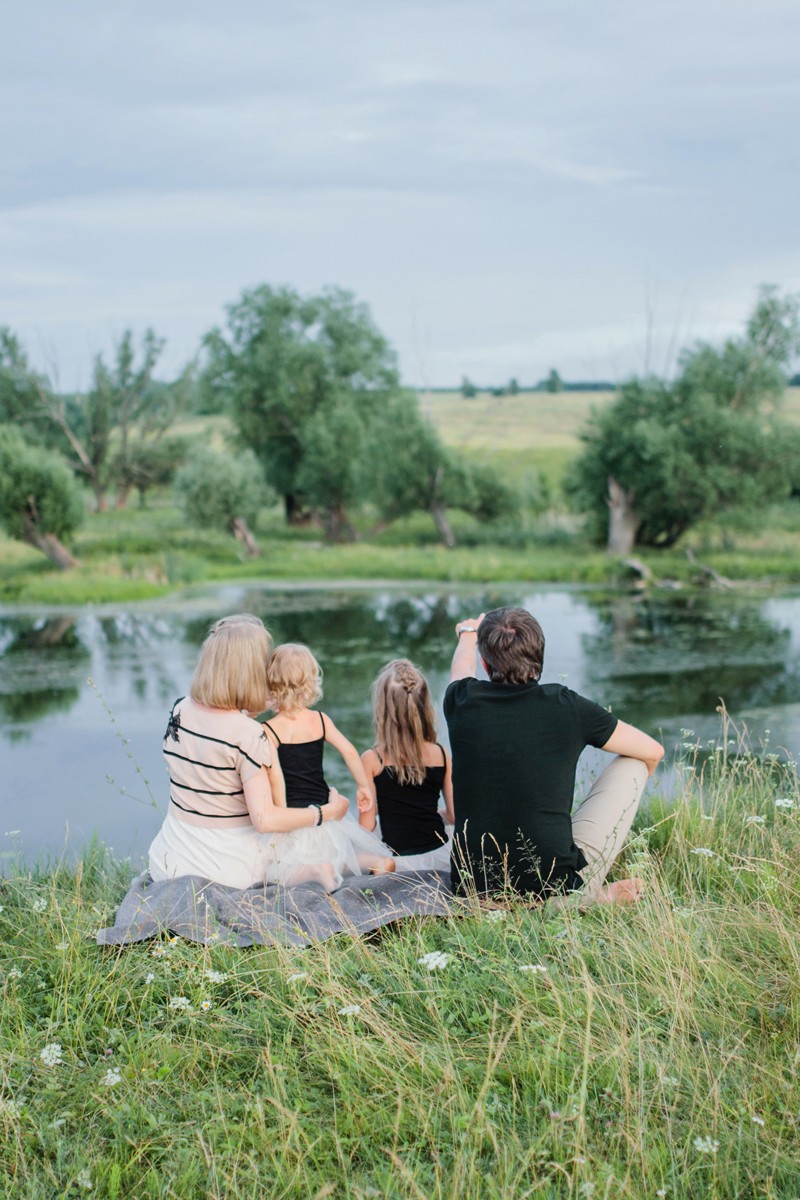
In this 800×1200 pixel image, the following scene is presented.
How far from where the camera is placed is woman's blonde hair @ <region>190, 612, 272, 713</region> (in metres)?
3.58

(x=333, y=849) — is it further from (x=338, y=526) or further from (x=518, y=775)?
(x=338, y=526)

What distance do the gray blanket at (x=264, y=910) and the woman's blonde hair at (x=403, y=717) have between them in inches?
21.6

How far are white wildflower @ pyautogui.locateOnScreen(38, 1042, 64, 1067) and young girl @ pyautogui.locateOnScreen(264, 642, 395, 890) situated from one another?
1275 millimetres

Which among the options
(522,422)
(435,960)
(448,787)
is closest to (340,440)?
(522,422)

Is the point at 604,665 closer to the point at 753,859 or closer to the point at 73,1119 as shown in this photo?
the point at 753,859

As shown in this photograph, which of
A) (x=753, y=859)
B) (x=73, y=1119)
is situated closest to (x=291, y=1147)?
(x=73, y=1119)

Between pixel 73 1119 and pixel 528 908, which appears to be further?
pixel 528 908

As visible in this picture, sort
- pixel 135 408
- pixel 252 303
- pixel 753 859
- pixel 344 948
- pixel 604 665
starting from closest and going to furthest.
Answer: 1. pixel 344 948
2. pixel 753 859
3. pixel 604 665
4. pixel 252 303
5. pixel 135 408

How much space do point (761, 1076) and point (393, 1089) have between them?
93 centimetres

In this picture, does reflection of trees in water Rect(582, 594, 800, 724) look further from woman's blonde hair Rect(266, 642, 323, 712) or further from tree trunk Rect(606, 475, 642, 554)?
woman's blonde hair Rect(266, 642, 323, 712)

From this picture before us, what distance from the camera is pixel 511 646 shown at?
3.36 m

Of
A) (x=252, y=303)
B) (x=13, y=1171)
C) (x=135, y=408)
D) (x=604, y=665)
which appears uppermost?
(x=252, y=303)

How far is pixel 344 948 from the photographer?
3.30 metres

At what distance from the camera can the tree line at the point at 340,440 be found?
20.2 meters
